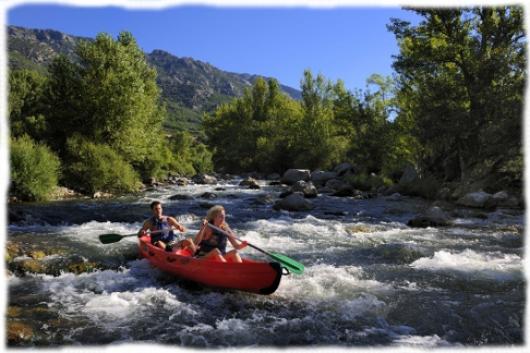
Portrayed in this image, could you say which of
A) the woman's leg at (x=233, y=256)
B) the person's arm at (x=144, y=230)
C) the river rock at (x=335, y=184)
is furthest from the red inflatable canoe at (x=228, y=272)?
the river rock at (x=335, y=184)

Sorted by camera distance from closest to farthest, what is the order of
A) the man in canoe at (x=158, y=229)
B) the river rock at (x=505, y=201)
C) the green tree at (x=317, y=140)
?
the man in canoe at (x=158, y=229) → the river rock at (x=505, y=201) → the green tree at (x=317, y=140)

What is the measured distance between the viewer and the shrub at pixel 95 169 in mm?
23875

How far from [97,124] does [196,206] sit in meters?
11.7

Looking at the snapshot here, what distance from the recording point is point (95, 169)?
78.5 ft

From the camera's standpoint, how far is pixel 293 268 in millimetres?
8141

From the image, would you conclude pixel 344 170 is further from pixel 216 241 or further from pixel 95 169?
pixel 216 241

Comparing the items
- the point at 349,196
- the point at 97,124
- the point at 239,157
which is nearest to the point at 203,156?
the point at 239,157

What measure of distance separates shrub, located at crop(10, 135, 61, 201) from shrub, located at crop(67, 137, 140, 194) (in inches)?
128

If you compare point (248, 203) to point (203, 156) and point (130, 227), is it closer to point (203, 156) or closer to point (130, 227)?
point (130, 227)

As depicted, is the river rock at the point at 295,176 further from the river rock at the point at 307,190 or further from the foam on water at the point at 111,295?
the foam on water at the point at 111,295

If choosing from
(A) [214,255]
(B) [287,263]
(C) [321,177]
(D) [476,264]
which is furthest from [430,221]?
(C) [321,177]

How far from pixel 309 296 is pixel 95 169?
19.1 meters

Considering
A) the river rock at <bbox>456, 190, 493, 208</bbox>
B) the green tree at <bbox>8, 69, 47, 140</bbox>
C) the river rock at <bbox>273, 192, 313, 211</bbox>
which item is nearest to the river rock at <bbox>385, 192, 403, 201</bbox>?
the river rock at <bbox>456, 190, 493, 208</bbox>

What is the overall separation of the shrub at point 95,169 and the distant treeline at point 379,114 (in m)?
0.06
